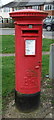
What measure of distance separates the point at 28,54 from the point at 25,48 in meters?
0.11

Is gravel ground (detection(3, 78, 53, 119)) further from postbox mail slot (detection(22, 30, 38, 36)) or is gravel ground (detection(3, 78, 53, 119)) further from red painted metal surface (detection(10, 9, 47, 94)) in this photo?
postbox mail slot (detection(22, 30, 38, 36))

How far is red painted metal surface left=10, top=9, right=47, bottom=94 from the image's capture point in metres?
2.95

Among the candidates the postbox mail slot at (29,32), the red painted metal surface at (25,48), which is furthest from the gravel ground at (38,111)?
the postbox mail slot at (29,32)

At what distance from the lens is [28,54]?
313 cm

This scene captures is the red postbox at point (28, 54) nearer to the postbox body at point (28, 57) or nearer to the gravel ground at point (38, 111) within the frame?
the postbox body at point (28, 57)

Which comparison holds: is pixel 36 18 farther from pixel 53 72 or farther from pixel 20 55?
pixel 53 72

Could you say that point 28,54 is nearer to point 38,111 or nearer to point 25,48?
point 25,48

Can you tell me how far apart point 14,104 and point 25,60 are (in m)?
1.02

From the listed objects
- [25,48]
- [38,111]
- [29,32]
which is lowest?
[38,111]

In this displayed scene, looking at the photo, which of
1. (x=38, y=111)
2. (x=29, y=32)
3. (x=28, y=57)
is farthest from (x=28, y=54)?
(x=38, y=111)

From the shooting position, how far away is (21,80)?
3.27 m

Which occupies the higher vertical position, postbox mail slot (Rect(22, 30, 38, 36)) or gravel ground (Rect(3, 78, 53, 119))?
postbox mail slot (Rect(22, 30, 38, 36))

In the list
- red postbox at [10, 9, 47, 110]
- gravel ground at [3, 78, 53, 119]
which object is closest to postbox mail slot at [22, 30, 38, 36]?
red postbox at [10, 9, 47, 110]

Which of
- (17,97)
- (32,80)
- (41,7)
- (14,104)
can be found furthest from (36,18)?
(41,7)
